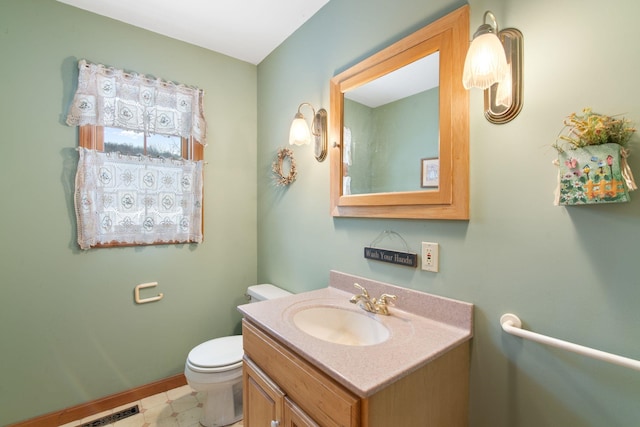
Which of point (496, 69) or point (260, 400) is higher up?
point (496, 69)

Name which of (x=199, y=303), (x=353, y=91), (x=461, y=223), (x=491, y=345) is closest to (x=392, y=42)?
(x=353, y=91)

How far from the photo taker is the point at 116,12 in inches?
69.9

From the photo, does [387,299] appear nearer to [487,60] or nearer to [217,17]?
[487,60]

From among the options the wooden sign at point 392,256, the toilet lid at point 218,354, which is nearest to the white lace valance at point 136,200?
the toilet lid at point 218,354

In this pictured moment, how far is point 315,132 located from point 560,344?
4.80 feet

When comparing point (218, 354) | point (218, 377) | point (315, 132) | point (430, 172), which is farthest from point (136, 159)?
point (430, 172)

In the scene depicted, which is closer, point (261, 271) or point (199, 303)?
point (199, 303)

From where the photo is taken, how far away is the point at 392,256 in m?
1.30

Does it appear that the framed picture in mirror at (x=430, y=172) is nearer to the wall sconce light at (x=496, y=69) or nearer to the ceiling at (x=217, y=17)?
the wall sconce light at (x=496, y=69)

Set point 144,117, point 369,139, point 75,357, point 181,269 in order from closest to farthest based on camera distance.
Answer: point 369,139 → point 75,357 → point 144,117 → point 181,269

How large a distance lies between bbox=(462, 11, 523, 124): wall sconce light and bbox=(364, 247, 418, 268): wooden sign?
2.04 feet

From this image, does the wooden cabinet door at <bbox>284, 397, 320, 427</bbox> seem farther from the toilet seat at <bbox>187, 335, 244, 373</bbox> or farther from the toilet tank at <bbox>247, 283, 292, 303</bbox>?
the toilet tank at <bbox>247, 283, 292, 303</bbox>

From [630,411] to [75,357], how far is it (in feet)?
8.56

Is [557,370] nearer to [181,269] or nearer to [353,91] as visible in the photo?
[353,91]
